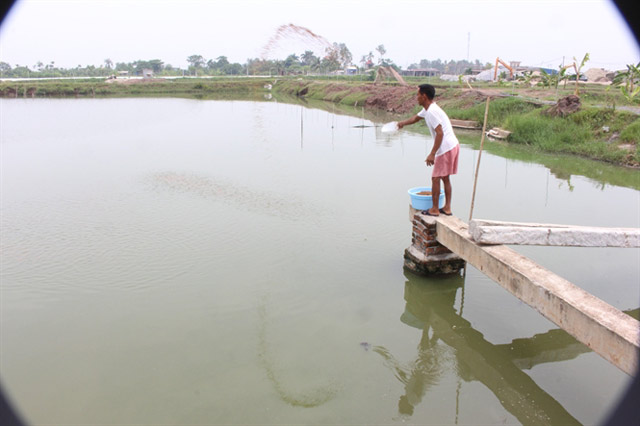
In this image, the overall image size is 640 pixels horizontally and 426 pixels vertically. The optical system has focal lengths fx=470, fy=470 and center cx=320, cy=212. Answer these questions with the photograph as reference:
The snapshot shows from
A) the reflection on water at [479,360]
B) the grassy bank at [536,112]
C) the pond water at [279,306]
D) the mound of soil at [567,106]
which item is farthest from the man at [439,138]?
the mound of soil at [567,106]

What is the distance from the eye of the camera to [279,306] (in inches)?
164

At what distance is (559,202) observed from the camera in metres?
7.32

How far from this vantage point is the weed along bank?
2.54 metres

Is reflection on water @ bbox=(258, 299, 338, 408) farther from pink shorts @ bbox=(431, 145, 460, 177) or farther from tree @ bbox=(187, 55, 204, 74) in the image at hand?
tree @ bbox=(187, 55, 204, 74)

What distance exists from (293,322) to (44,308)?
222cm

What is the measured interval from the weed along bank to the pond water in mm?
314

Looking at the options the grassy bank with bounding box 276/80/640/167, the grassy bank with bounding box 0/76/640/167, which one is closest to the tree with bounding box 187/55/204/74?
the grassy bank with bounding box 0/76/640/167

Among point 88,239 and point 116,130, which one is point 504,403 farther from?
point 116,130

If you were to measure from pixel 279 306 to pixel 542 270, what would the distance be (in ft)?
7.05

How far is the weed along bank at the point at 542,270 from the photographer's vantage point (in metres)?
2.54

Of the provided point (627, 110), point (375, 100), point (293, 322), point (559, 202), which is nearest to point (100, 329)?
point (293, 322)

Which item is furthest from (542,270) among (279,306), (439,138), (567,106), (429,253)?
(567,106)

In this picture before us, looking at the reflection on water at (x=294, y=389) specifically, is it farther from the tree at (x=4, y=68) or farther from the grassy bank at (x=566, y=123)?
the tree at (x=4, y=68)

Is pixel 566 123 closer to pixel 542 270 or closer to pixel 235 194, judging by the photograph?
pixel 235 194
